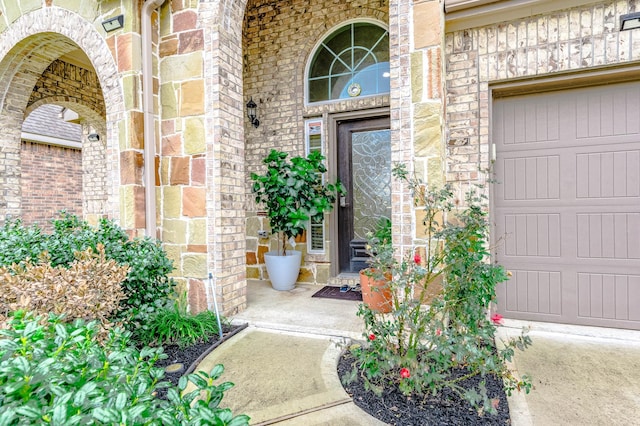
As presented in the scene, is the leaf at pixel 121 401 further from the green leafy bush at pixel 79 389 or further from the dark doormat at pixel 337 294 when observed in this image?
the dark doormat at pixel 337 294

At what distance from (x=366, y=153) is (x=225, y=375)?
2.85m

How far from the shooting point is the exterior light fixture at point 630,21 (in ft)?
7.83

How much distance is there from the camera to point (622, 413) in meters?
1.70

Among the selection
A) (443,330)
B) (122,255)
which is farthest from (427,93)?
(122,255)

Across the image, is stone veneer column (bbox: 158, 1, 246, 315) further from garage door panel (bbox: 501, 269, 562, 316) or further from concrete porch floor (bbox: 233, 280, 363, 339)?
garage door panel (bbox: 501, 269, 562, 316)

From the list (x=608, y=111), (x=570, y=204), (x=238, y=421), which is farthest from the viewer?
(x=570, y=204)

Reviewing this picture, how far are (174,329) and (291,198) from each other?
1719mm

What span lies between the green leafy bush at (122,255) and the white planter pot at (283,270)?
5.23 ft

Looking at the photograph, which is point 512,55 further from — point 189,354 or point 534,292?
point 189,354

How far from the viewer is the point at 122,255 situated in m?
2.24

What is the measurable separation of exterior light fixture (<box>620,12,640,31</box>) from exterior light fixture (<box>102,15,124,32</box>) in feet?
12.7

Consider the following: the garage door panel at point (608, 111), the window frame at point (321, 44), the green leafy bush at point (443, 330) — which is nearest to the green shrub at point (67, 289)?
the green leafy bush at point (443, 330)

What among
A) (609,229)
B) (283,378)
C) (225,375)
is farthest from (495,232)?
(225,375)

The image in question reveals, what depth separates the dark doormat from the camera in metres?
3.66
